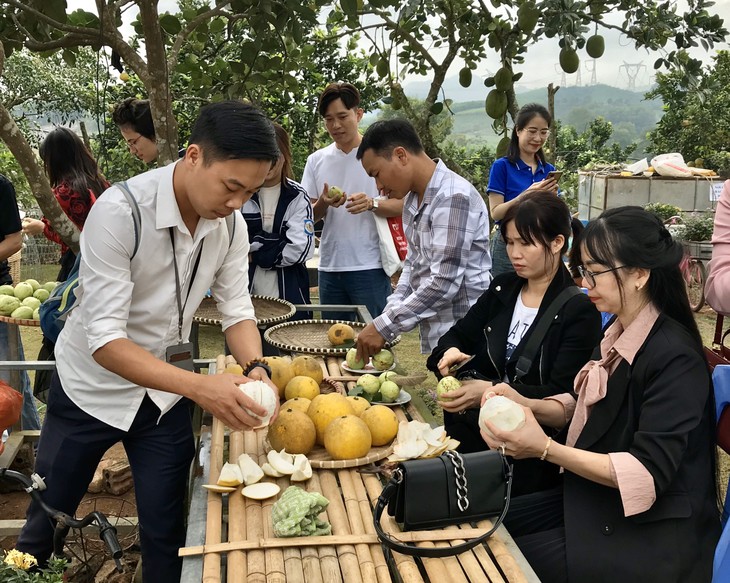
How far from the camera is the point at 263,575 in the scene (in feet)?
5.43

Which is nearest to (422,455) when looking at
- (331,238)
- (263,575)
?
(263,575)

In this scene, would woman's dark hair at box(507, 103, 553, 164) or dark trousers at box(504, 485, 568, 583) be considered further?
woman's dark hair at box(507, 103, 553, 164)

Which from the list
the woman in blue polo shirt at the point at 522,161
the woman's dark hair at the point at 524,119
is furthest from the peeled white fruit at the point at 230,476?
the woman's dark hair at the point at 524,119

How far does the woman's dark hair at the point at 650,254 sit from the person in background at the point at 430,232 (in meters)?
1.04

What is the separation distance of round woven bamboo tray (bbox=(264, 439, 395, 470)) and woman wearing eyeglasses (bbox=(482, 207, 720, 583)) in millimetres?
353

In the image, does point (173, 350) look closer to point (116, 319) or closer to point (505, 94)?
point (116, 319)

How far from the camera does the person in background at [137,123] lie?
4027mm

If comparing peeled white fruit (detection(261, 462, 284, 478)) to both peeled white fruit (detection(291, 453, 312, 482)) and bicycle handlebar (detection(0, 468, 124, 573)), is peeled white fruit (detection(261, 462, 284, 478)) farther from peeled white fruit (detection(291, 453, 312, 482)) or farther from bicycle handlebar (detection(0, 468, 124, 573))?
bicycle handlebar (detection(0, 468, 124, 573))

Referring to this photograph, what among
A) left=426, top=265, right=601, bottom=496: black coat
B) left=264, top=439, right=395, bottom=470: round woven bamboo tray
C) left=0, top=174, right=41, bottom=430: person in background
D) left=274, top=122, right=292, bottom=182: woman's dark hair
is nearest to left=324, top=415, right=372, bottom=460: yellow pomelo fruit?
left=264, top=439, right=395, bottom=470: round woven bamboo tray

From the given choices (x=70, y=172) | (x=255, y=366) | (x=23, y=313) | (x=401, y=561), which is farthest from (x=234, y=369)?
(x=70, y=172)

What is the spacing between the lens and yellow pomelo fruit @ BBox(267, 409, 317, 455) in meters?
2.24

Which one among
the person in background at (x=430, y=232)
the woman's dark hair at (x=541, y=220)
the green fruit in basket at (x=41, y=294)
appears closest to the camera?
the woman's dark hair at (x=541, y=220)

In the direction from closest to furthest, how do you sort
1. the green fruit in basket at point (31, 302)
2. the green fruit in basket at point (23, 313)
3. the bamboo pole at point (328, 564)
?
the bamboo pole at point (328, 564)
the green fruit in basket at point (23, 313)
the green fruit in basket at point (31, 302)

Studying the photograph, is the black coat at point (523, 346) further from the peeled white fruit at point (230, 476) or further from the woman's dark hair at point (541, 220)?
the peeled white fruit at point (230, 476)
